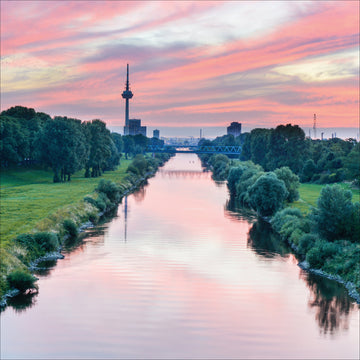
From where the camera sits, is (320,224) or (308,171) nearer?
(320,224)

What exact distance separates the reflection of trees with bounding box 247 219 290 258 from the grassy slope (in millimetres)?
24898

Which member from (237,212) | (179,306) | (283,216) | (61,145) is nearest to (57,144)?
(61,145)

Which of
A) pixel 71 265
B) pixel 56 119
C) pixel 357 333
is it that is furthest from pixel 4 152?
pixel 357 333

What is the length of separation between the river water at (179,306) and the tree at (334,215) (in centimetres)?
474

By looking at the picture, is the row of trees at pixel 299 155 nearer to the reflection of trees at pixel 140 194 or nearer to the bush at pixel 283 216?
the reflection of trees at pixel 140 194

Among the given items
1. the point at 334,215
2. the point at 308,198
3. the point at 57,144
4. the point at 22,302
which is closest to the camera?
the point at 22,302

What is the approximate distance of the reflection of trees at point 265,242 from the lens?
54375 millimetres

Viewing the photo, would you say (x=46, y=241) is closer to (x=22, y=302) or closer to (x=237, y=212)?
(x=22, y=302)

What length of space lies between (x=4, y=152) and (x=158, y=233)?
58.2 meters

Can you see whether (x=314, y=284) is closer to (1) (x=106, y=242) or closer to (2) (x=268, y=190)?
(1) (x=106, y=242)

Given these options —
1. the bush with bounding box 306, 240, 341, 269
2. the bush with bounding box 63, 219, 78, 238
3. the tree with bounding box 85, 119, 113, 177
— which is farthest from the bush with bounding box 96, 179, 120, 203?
the bush with bounding box 306, 240, 341, 269

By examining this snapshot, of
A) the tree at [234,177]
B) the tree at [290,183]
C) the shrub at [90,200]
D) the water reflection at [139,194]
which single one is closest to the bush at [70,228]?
the shrub at [90,200]

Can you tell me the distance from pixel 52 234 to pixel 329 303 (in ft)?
90.9

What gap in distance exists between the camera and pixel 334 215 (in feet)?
155
